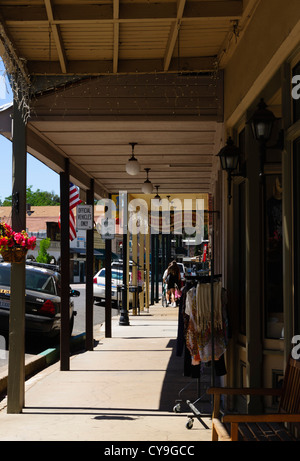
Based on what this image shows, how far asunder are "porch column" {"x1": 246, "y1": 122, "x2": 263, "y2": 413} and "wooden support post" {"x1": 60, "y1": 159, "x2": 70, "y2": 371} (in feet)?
14.3

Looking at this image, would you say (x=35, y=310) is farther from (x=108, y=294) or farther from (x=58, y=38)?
(x=58, y=38)

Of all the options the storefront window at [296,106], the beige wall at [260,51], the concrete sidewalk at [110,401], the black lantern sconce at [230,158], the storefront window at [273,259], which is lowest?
the concrete sidewalk at [110,401]

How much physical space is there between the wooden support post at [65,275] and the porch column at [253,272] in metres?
4.37

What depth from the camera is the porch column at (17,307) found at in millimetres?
7183

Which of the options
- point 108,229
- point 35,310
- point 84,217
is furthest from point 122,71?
point 108,229

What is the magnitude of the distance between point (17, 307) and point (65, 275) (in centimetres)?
308

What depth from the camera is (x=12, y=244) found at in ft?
23.0

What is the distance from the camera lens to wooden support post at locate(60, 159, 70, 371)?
33.0 feet

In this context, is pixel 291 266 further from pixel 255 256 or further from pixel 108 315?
pixel 108 315

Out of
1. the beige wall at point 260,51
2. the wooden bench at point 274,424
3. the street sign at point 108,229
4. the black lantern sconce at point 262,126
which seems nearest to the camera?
the wooden bench at point 274,424

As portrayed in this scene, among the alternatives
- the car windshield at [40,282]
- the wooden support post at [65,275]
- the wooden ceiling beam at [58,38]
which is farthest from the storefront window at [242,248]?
the car windshield at [40,282]

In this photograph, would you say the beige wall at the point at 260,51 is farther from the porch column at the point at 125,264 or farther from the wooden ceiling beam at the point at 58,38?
the porch column at the point at 125,264

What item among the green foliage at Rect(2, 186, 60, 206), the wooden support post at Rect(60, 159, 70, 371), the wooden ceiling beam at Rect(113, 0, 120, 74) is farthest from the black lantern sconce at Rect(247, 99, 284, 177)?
the green foliage at Rect(2, 186, 60, 206)
